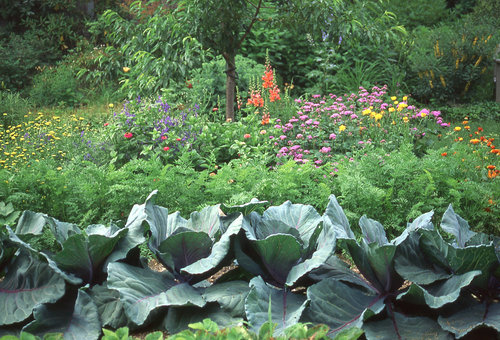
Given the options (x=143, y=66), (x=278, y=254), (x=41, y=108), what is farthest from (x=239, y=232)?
(x=41, y=108)

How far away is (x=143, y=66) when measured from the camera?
21.8ft

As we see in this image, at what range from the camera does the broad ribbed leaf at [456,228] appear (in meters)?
2.64

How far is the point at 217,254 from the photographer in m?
2.49

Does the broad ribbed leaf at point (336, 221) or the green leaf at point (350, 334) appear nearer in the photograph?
the green leaf at point (350, 334)

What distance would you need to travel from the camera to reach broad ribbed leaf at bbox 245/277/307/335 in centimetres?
226

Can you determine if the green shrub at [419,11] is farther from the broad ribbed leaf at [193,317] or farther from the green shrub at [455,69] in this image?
the broad ribbed leaf at [193,317]

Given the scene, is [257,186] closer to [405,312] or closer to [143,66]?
[405,312]

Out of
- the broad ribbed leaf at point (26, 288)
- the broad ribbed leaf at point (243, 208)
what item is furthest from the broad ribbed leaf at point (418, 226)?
the broad ribbed leaf at point (26, 288)

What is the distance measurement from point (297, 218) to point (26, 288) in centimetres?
133

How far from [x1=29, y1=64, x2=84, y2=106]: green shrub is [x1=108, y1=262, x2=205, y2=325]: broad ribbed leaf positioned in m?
8.55

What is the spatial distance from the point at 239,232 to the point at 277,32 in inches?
338

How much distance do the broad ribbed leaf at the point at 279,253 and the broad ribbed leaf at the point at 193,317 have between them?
0.94ft

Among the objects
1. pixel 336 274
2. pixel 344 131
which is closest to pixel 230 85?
pixel 344 131

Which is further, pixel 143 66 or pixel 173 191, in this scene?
pixel 143 66
